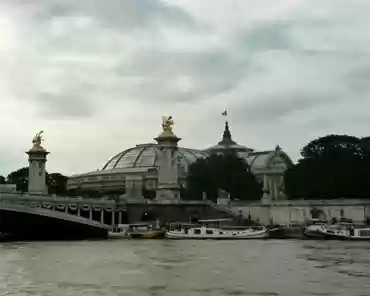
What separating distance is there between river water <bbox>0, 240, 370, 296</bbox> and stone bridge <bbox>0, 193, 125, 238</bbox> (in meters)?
20.8

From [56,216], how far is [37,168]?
62.9 feet

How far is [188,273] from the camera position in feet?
85.9

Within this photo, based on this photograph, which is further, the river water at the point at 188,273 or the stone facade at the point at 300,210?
the stone facade at the point at 300,210

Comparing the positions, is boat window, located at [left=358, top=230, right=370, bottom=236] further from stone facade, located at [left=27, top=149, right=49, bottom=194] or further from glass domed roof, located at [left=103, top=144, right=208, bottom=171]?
glass domed roof, located at [left=103, top=144, right=208, bottom=171]

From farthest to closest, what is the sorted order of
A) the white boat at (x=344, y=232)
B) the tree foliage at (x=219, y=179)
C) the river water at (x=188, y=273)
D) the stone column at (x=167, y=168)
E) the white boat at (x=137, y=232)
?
the tree foliage at (x=219, y=179) < the stone column at (x=167, y=168) < the white boat at (x=137, y=232) < the white boat at (x=344, y=232) < the river water at (x=188, y=273)

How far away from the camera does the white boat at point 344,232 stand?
53281 millimetres

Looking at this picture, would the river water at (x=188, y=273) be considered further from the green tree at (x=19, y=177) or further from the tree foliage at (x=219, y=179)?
the green tree at (x=19, y=177)

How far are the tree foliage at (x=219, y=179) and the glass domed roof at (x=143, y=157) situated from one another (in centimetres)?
3653

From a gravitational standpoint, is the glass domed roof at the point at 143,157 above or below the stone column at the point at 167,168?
above

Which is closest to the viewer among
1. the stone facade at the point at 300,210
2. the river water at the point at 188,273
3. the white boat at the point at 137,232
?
the river water at the point at 188,273

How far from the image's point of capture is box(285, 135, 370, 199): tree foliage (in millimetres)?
70750

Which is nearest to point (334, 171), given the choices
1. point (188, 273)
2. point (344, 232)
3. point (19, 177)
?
point (344, 232)

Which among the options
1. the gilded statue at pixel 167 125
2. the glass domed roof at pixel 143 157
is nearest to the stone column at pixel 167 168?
the gilded statue at pixel 167 125

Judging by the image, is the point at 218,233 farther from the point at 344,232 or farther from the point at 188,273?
the point at 188,273
